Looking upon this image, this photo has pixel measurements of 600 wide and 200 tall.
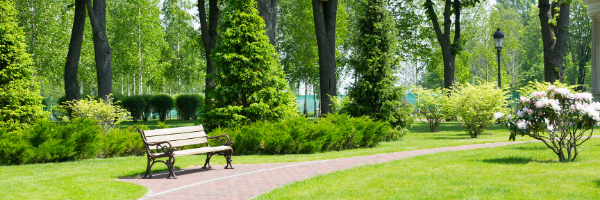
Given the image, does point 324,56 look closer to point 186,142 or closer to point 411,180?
point 186,142

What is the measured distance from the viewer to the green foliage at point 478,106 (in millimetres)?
15680

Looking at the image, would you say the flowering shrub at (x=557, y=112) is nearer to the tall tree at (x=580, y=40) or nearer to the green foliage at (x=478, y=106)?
the green foliage at (x=478, y=106)

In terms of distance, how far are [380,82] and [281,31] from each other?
28501 mm

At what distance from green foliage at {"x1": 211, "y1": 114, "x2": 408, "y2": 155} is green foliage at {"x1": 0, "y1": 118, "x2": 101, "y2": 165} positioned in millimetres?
2813

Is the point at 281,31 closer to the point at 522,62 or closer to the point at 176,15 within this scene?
the point at 176,15

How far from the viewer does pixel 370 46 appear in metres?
14.5

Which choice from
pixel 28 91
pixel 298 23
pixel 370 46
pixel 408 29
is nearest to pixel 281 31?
pixel 298 23

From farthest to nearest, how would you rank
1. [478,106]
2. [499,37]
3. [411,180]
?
[499,37] < [478,106] < [411,180]

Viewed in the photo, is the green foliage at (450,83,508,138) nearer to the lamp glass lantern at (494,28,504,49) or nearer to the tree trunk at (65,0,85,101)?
the lamp glass lantern at (494,28,504,49)

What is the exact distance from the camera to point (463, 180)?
20.7 ft

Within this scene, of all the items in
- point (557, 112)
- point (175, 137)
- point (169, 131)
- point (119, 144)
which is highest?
point (557, 112)

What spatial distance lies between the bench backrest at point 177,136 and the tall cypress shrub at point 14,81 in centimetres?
570

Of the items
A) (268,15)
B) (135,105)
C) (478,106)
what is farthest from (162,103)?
(478,106)

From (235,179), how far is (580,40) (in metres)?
58.5
